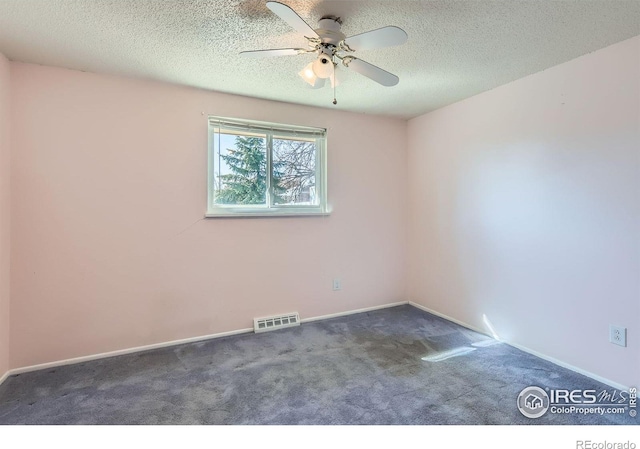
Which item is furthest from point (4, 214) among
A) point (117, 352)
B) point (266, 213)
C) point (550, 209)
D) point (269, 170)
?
point (550, 209)

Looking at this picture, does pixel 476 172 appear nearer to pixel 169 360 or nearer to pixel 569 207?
pixel 569 207

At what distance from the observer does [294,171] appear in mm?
3188

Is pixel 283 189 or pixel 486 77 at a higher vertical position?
pixel 486 77

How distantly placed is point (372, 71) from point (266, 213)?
5.35 ft

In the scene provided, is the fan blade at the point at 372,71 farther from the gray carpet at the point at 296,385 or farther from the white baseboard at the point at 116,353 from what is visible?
the white baseboard at the point at 116,353

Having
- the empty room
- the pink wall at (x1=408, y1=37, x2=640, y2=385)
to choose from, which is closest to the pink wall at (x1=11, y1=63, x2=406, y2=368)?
the empty room

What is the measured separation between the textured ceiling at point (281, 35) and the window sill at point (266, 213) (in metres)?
1.11

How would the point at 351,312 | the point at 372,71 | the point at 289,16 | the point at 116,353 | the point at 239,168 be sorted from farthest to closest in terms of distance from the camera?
the point at 351,312
the point at 239,168
the point at 116,353
the point at 372,71
the point at 289,16

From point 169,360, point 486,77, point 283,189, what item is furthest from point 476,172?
point 169,360

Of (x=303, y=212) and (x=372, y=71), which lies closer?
Result: (x=372, y=71)

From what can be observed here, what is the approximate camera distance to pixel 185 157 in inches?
105

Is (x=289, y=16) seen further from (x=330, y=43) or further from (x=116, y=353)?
(x=116, y=353)

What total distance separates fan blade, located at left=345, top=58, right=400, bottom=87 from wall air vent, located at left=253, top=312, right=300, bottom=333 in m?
2.29
